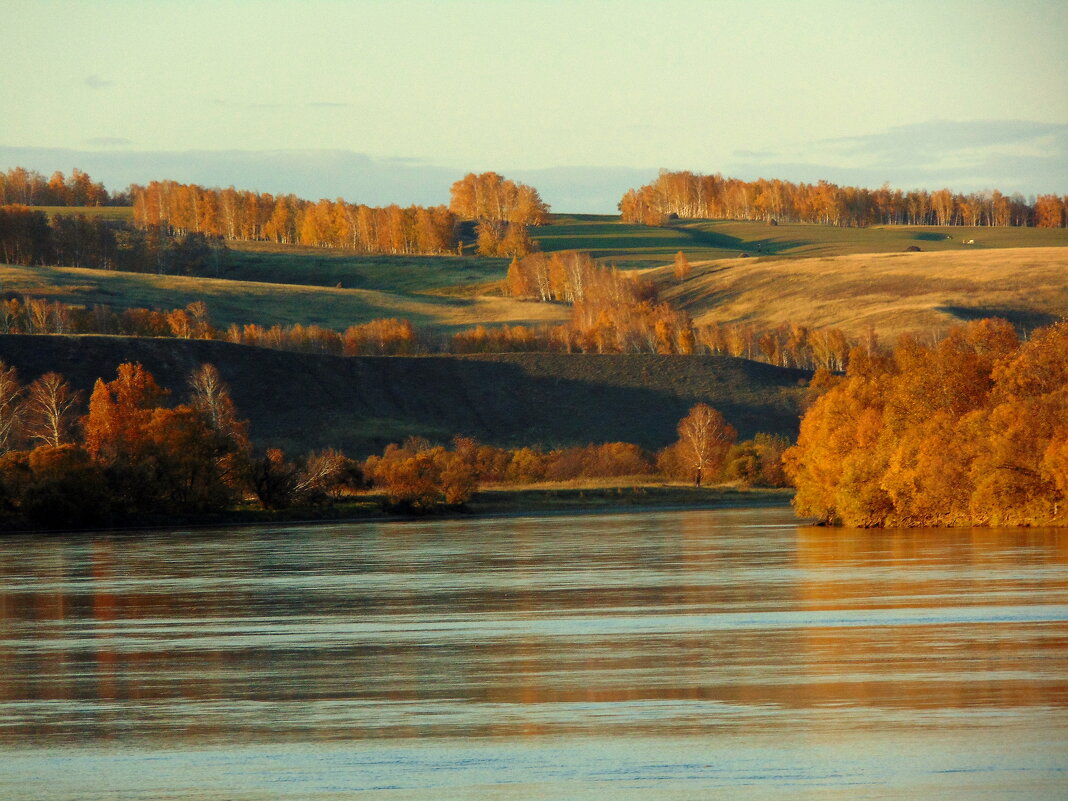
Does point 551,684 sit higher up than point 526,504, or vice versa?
point 551,684

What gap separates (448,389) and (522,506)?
41.5 meters

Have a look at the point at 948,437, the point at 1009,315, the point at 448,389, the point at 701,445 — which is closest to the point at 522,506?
the point at 701,445

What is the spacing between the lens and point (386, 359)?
123375 millimetres

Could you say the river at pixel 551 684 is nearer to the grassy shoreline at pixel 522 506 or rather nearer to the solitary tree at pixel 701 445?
the grassy shoreline at pixel 522 506

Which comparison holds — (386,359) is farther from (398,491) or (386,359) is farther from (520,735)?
(520,735)

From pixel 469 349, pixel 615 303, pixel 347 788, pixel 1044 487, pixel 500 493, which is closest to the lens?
pixel 347 788

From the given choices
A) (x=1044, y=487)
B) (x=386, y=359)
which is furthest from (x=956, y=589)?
(x=386, y=359)

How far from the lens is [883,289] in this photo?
164375 mm

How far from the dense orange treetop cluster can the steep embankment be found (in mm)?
51434

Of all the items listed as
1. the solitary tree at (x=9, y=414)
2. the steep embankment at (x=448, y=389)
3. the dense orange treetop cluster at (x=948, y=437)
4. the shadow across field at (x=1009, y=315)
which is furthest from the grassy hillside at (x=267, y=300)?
the dense orange treetop cluster at (x=948, y=437)

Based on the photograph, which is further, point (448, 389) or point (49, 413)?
point (448, 389)

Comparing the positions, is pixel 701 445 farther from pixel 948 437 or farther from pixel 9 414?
pixel 948 437

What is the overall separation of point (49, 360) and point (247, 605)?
83.1 metres

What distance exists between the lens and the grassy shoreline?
71.1 meters
